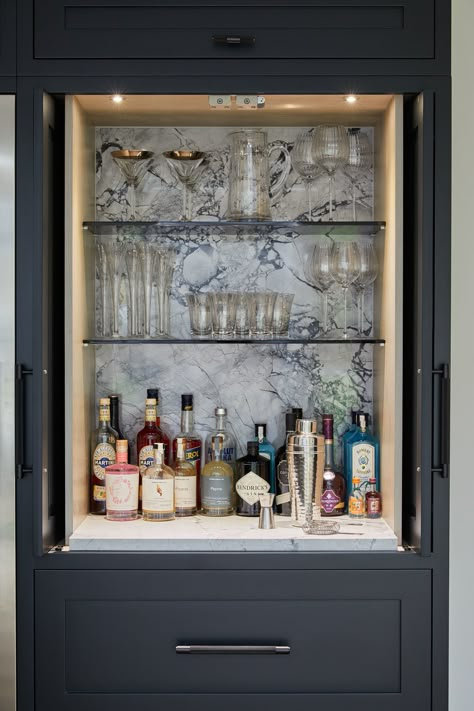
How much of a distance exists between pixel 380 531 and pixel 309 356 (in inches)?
25.7

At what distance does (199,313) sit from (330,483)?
2.13 feet

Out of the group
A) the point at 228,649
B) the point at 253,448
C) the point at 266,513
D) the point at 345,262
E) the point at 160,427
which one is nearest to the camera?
the point at 228,649

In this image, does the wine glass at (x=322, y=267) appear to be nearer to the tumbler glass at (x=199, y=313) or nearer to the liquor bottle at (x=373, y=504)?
the tumbler glass at (x=199, y=313)

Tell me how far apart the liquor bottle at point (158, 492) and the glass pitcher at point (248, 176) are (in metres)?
0.74

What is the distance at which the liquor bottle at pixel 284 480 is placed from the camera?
243 cm

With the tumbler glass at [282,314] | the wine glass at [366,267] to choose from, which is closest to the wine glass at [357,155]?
the wine glass at [366,267]

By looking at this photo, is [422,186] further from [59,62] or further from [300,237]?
[59,62]

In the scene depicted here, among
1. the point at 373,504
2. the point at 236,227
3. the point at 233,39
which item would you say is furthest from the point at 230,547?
the point at 233,39

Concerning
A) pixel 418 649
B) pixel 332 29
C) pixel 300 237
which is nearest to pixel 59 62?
pixel 332 29

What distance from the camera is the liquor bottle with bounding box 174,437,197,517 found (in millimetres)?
2396

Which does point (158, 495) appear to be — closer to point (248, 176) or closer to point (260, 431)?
point (260, 431)

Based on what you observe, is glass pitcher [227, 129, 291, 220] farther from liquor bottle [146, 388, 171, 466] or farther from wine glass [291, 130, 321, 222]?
liquor bottle [146, 388, 171, 466]

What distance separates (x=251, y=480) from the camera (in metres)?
2.39

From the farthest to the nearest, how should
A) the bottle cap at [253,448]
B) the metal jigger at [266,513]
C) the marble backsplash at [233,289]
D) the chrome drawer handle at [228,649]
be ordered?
1. the marble backsplash at [233,289]
2. the bottle cap at [253,448]
3. the metal jigger at [266,513]
4. the chrome drawer handle at [228,649]
